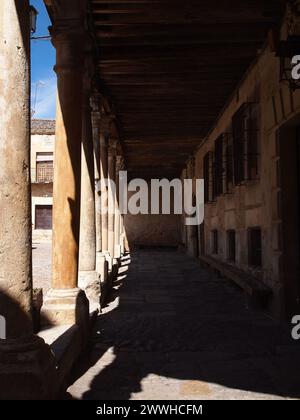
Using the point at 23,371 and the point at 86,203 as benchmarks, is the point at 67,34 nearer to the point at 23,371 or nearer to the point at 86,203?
the point at 86,203

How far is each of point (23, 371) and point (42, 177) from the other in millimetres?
29924

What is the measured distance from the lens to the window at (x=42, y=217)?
30578 millimetres

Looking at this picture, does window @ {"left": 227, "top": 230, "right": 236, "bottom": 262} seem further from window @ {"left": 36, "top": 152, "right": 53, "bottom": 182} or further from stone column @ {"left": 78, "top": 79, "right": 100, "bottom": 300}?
window @ {"left": 36, "top": 152, "right": 53, "bottom": 182}

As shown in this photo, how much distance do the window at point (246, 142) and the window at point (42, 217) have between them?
Result: 23122mm

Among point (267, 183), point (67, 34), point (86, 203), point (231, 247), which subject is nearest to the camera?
point (67, 34)

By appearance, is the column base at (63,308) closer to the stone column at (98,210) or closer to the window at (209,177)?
the stone column at (98,210)

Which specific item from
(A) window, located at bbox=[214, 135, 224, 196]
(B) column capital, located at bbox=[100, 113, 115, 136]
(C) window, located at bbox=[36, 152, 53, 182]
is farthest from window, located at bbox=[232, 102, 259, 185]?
(C) window, located at bbox=[36, 152, 53, 182]

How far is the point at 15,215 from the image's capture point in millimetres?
3037

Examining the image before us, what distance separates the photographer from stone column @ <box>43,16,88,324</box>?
Result: 16.4 feet

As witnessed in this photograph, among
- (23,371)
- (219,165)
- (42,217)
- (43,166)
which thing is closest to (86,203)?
(23,371)

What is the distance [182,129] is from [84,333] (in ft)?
29.3

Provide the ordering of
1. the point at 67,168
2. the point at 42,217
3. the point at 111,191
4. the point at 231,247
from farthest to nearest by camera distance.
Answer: the point at 42,217 → the point at 111,191 → the point at 231,247 → the point at 67,168

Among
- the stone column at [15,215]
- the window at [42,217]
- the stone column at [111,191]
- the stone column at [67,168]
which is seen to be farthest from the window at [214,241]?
the window at [42,217]
